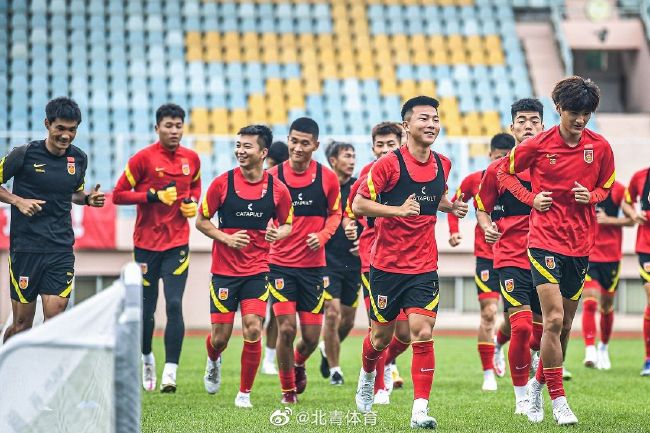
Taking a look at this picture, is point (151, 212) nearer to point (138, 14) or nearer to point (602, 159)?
point (602, 159)

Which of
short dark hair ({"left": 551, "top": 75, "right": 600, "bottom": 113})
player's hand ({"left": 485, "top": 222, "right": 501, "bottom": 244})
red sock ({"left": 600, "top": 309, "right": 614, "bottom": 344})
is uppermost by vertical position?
short dark hair ({"left": 551, "top": 75, "right": 600, "bottom": 113})

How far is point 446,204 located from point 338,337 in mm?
3495

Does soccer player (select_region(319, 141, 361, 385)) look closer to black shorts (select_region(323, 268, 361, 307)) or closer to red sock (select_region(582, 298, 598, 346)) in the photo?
black shorts (select_region(323, 268, 361, 307))

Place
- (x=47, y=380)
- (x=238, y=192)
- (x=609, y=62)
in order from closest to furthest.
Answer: (x=47, y=380)
(x=238, y=192)
(x=609, y=62)

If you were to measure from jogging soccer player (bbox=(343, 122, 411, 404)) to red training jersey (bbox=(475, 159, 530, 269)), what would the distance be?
3.18 feet

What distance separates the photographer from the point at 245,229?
31.2 ft

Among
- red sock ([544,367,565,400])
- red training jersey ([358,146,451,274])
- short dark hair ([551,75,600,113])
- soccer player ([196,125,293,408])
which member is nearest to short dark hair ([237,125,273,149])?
soccer player ([196,125,293,408])

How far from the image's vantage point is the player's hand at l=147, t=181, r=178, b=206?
10.3 metres

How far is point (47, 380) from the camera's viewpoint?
510 cm

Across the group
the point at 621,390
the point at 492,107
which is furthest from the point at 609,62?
the point at 621,390

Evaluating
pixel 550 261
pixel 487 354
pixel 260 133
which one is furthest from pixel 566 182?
pixel 487 354

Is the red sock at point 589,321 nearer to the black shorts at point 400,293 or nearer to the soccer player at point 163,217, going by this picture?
the soccer player at point 163,217

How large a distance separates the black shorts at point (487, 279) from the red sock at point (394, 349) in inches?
56.7

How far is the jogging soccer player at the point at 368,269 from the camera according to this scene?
9.59 metres
